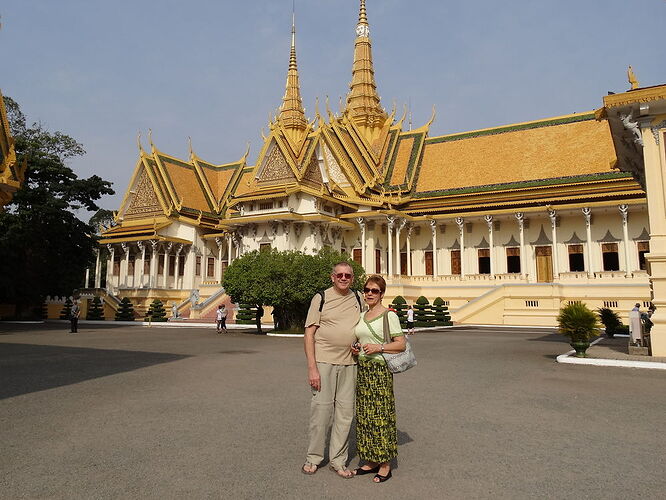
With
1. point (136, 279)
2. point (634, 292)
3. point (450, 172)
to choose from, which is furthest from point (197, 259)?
point (634, 292)

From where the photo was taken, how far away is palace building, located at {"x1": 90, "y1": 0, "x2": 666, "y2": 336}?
27.0 meters

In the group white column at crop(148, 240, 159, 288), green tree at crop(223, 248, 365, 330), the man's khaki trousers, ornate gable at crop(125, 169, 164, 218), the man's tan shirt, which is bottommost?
the man's khaki trousers

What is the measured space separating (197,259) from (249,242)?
7.16m

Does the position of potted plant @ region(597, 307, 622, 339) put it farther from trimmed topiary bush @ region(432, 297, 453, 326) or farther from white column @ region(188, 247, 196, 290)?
white column @ region(188, 247, 196, 290)

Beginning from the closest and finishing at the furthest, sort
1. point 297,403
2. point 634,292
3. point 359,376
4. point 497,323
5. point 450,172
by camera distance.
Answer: point 359,376 < point 297,403 < point 634,292 < point 497,323 < point 450,172

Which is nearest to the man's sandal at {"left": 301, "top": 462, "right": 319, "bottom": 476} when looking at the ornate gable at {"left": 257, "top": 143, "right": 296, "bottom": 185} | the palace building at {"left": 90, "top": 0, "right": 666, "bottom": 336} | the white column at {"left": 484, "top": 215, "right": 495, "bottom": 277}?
the palace building at {"left": 90, "top": 0, "right": 666, "bottom": 336}

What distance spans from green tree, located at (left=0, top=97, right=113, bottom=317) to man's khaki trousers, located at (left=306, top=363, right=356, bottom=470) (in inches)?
1029

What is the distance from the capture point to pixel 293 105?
47406mm

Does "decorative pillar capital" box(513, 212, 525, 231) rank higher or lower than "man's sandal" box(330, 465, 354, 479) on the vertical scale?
higher

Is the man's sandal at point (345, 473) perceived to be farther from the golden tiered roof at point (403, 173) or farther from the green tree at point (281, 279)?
the golden tiered roof at point (403, 173)

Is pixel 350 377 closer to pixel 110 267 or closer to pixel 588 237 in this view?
pixel 588 237

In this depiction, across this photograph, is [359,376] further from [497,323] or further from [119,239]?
[119,239]

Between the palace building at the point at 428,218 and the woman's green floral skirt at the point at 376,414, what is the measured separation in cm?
2346

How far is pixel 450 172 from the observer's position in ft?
111
